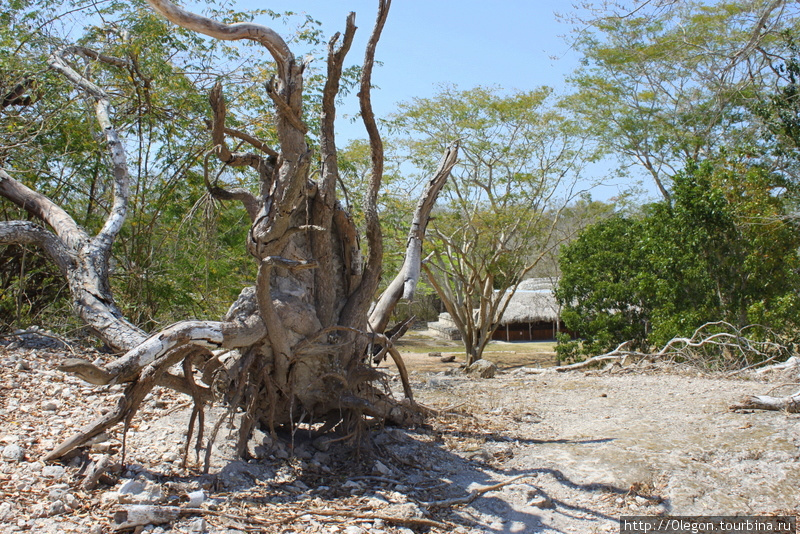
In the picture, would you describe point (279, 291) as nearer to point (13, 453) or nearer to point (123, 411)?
point (123, 411)

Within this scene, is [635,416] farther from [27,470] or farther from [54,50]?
[54,50]

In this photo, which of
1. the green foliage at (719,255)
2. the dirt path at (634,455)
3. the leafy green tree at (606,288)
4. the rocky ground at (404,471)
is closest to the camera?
the rocky ground at (404,471)

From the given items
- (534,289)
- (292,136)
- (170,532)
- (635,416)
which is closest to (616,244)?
(635,416)

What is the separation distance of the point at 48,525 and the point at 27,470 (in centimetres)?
58

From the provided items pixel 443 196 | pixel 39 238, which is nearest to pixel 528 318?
pixel 443 196

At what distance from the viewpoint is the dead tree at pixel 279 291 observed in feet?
11.8

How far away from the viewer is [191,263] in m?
7.14

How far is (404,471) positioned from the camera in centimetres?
422

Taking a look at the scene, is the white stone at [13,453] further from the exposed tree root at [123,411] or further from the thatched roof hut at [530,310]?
the thatched roof hut at [530,310]

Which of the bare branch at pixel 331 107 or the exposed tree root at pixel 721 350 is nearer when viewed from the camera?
the bare branch at pixel 331 107

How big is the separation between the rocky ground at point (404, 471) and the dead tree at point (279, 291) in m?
0.27

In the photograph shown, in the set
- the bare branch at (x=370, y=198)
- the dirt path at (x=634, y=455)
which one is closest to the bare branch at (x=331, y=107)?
the bare branch at (x=370, y=198)

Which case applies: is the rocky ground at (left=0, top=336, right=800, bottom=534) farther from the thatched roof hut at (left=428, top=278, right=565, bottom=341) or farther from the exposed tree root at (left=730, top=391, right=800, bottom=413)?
the thatched roof hut at (left=428, top=278, right=565, bottom=341)

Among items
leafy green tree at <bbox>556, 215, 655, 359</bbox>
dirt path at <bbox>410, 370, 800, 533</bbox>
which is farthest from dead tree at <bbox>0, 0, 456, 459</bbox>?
leafy green tree at <bbox>556, 215, 655, 359</bbox>
